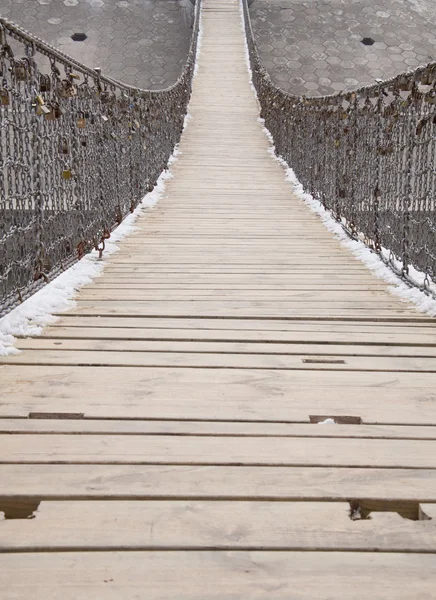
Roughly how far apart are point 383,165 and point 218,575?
354 centimetres

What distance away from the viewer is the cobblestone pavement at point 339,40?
16.5 m

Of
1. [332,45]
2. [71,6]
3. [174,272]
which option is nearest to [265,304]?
[174,272]

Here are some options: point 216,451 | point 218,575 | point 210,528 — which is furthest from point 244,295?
point 218,575

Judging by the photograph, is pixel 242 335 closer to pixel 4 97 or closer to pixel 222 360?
pixel 222 360

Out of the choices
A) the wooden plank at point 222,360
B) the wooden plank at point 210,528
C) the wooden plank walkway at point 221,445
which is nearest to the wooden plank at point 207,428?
the wooden plank walkway at point 221,445

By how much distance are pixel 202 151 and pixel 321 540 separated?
8534mm

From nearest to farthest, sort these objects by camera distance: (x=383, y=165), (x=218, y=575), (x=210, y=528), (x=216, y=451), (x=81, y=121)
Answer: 1. (x=218, y=575)
2. (x=210, y=528)
3. (x=216, y=451)
4. (x=81, y=121)
5. (x=383, y=165)

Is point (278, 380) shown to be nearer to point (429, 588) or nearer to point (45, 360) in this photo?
point (45, 360)

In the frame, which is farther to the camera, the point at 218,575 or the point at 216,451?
the point at 216,451

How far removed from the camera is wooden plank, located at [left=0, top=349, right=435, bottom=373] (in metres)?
2.06

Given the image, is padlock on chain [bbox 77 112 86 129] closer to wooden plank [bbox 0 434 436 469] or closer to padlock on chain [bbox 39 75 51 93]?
padlock on chain [bbox 39 75 51 93]

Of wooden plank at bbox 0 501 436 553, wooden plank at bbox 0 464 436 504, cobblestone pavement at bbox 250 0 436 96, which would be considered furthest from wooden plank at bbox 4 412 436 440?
cobblestone pavement at bbox 250 0 436 96

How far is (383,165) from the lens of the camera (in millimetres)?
4152

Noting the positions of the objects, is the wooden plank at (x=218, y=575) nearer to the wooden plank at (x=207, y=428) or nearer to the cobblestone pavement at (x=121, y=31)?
the wooden plank at (x=207, y=428)
